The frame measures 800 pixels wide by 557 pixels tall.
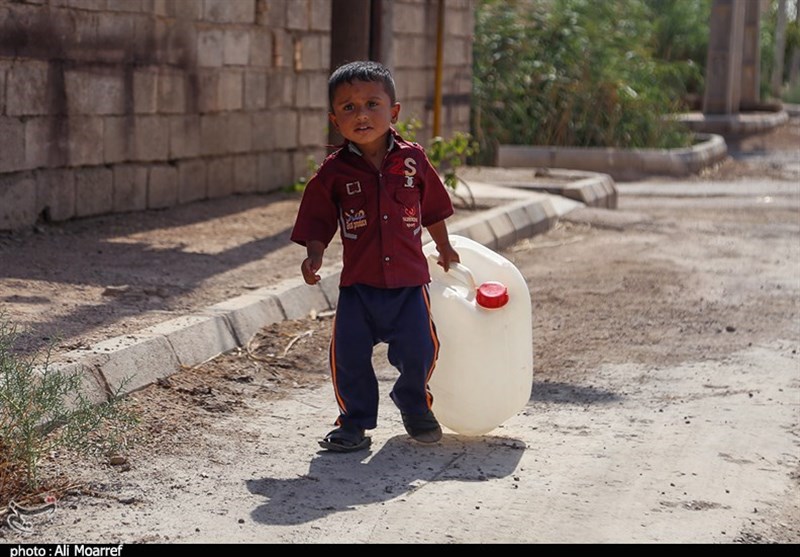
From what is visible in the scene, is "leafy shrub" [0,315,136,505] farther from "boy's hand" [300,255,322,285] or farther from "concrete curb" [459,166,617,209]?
"concrete curb" [459,166,617,209]

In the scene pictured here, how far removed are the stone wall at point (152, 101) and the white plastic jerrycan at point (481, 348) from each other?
4.25 metres

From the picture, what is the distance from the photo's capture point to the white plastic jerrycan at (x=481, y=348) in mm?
4953

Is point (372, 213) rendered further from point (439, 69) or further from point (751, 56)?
point (751, 56)

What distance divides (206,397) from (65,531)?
1680 mm

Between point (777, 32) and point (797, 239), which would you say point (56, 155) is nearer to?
point (797, 239)

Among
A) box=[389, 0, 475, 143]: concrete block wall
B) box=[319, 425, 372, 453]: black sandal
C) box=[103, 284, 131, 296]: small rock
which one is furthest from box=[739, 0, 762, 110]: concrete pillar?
box=[319, 425, 372, 453]: black sandal

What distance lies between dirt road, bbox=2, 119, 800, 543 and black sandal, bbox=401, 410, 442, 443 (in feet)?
0.14

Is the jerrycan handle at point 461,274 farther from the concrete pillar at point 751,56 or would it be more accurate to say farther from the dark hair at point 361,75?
the concrete pillar at point 751,56

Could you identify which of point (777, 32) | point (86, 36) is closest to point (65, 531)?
point (86, 36)

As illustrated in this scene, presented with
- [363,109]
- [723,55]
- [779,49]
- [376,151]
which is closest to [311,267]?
[376,151]

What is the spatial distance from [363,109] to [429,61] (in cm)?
A: 988

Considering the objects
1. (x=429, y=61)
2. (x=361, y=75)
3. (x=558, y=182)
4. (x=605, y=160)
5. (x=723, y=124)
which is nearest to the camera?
(x=361, y=75)

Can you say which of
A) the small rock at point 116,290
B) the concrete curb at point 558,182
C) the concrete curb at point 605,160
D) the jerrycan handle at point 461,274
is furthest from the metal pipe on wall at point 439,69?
the jerrycan handle at point 461,274

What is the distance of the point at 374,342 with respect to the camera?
16.1ft
